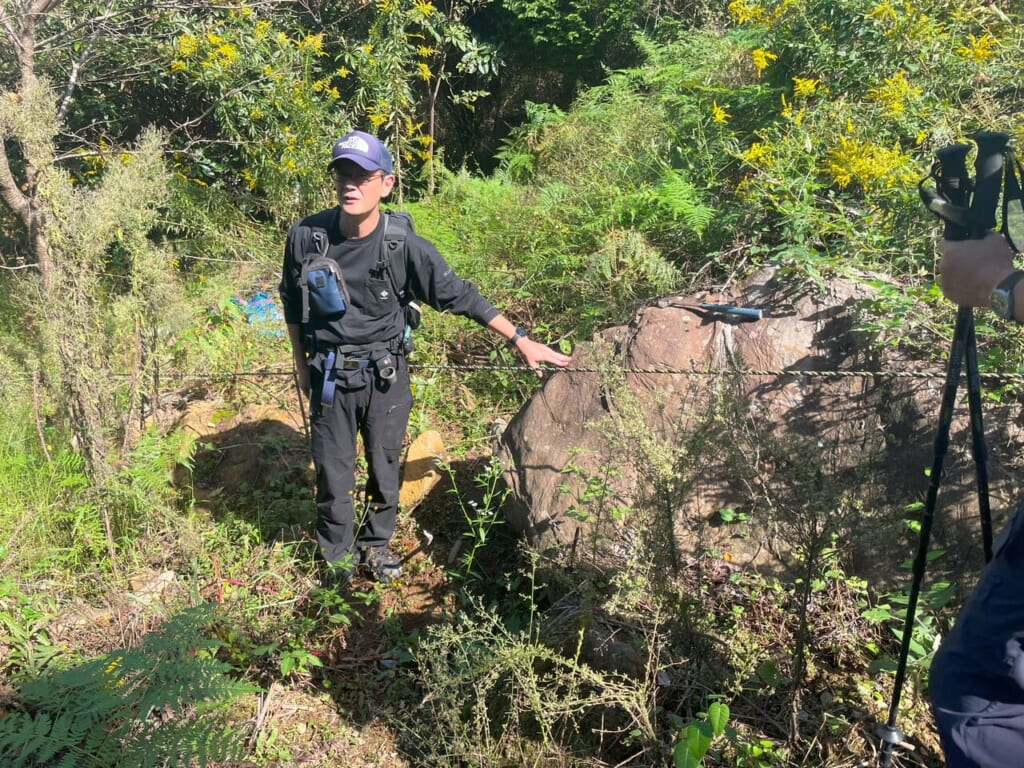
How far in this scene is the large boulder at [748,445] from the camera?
239 centimetres

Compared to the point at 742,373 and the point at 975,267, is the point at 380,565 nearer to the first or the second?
the point at 742,373

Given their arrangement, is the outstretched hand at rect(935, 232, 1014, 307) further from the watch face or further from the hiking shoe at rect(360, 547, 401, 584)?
the hiking shoe at rect(360, 547, 401, 584)

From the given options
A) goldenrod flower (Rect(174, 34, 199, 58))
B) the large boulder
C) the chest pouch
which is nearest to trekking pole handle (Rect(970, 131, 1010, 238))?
the large boulder

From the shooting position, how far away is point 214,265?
675cm

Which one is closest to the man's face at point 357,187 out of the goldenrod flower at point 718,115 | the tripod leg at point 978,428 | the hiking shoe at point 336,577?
the hiking shoe at point 336,577

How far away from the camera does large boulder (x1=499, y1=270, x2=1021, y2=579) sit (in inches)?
94.0

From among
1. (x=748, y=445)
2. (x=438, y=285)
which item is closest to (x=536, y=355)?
(x=438, y=285)

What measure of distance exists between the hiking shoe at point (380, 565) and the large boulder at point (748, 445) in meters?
0.72

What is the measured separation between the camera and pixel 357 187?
120 inches

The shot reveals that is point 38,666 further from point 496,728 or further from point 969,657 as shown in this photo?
point 969,657

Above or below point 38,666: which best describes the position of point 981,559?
above

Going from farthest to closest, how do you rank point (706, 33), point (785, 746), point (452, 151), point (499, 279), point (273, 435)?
point (452, 151), point (706, 33), point (499, 279), point (273, 435), point (785, 746)

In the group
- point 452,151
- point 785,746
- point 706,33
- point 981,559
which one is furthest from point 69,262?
point 452,151

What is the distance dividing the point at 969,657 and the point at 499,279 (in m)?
4.24
